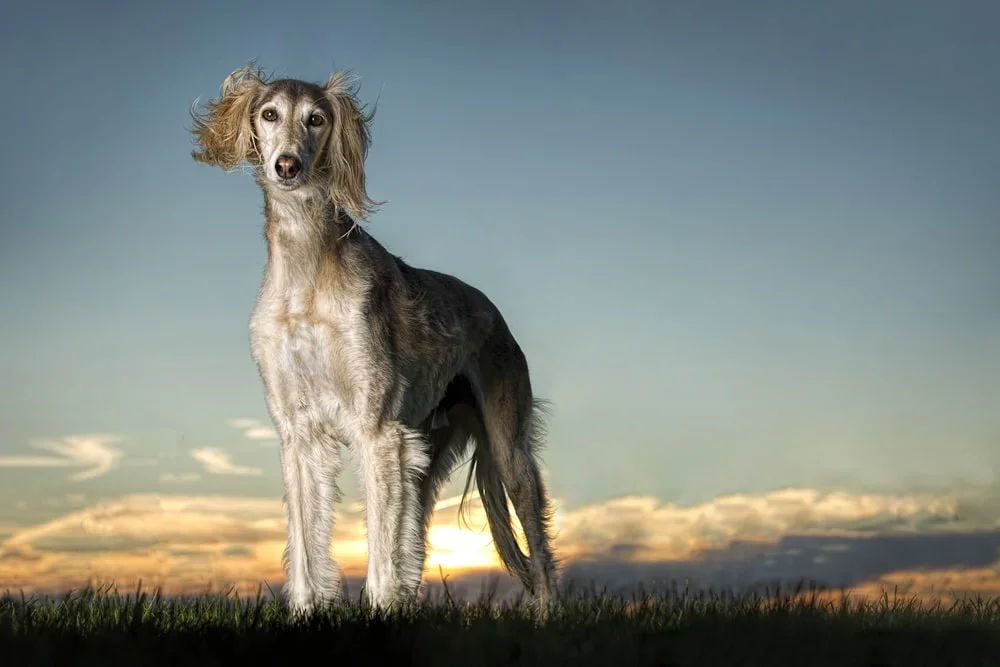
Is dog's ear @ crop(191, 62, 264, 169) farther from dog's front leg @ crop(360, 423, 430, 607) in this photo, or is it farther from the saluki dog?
dog's front leg @ crop(360, 423, 430, 607)

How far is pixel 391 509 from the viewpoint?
7.98m

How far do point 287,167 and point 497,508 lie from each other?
3.73 m

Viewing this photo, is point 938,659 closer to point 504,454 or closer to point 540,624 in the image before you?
point 540,624

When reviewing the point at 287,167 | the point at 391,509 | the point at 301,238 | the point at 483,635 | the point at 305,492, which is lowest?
the point at 483,635

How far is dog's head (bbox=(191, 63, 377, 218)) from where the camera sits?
8016 millimetres

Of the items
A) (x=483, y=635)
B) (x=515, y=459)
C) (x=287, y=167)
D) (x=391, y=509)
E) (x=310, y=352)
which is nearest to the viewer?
(x=483, y=635)

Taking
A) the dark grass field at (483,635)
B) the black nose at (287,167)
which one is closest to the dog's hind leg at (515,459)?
the dark grass field at (483,635)

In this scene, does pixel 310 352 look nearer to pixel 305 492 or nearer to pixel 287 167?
pixel 305 492

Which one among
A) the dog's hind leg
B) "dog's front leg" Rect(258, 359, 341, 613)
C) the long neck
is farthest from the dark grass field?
the long neck

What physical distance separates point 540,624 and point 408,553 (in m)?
1.63

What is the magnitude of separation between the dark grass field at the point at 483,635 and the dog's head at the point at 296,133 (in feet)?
9.49

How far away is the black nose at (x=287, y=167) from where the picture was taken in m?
7.71

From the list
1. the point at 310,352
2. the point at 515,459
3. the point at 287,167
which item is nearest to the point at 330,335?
the point at 310,352

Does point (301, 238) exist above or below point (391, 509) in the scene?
above
